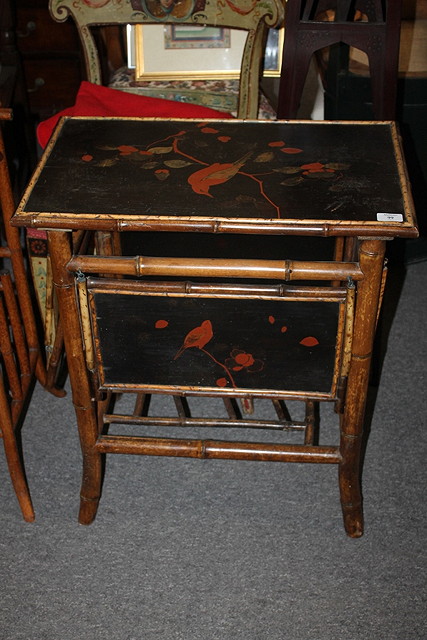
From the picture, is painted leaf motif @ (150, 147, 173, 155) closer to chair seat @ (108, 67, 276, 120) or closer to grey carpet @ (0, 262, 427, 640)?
grey carpet @ (0, 262, 427, 640)

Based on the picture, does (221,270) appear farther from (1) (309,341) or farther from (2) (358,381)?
(2) (358,381)

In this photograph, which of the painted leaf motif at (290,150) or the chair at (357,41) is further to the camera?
the chair at (357,41)

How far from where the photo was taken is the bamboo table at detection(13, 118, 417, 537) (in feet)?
4.47

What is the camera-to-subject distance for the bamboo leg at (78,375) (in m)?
1.40

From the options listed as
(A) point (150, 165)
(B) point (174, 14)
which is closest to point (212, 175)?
(A) point (150, 165)

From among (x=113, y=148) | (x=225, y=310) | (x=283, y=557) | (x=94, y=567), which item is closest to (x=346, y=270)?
(x=225, y=310)

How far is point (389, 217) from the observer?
4.40 feet

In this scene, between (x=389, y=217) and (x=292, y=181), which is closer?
(x=389, y=217)

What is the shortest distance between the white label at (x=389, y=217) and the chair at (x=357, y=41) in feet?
2.35

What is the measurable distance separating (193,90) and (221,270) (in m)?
1.43

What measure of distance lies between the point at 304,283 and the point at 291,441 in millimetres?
467

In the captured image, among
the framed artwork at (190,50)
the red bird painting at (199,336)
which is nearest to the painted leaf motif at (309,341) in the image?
the red bird painting at (199,336)

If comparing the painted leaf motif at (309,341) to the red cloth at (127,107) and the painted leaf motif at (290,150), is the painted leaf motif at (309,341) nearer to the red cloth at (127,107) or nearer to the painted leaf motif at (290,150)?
the painted leaf motif at (290,150)

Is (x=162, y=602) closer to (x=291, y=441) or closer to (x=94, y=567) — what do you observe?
(x=94, y=567)
